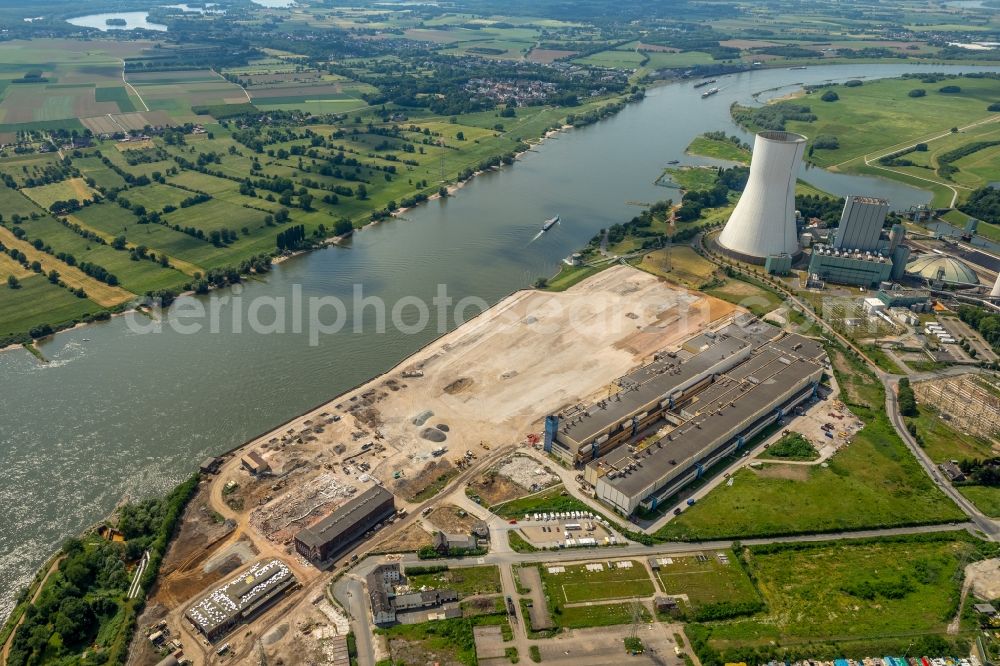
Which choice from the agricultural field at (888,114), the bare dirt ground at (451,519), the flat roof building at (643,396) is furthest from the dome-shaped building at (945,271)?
the bare dirt ground at (451,519)

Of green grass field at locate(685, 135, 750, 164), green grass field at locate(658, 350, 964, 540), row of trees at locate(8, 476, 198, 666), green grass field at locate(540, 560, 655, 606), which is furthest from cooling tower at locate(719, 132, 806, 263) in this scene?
row of trees at locate(8, 476, 198, 666)

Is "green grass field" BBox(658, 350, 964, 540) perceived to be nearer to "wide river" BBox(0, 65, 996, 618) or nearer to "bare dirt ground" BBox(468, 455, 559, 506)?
"bare dirt ground" BBox(468, 455, 559, 506)

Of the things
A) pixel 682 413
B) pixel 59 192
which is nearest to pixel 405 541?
pixel 682 413

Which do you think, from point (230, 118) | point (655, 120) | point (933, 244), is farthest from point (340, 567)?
point (655, 120)

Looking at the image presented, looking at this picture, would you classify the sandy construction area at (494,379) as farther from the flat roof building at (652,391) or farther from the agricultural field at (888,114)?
the agricultural field at (888,114)

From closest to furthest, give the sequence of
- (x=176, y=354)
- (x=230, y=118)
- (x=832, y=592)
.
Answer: (x=832, y=592)
(x=176, y=354)
(x=230, y=118)

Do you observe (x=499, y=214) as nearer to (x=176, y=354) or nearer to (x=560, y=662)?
(x=176, y=354)

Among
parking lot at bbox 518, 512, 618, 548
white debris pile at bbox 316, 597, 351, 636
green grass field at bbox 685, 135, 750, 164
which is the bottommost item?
white debris pile at bbox 316, 597, 351, 636

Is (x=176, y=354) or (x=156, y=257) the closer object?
(x=176, y=354)
